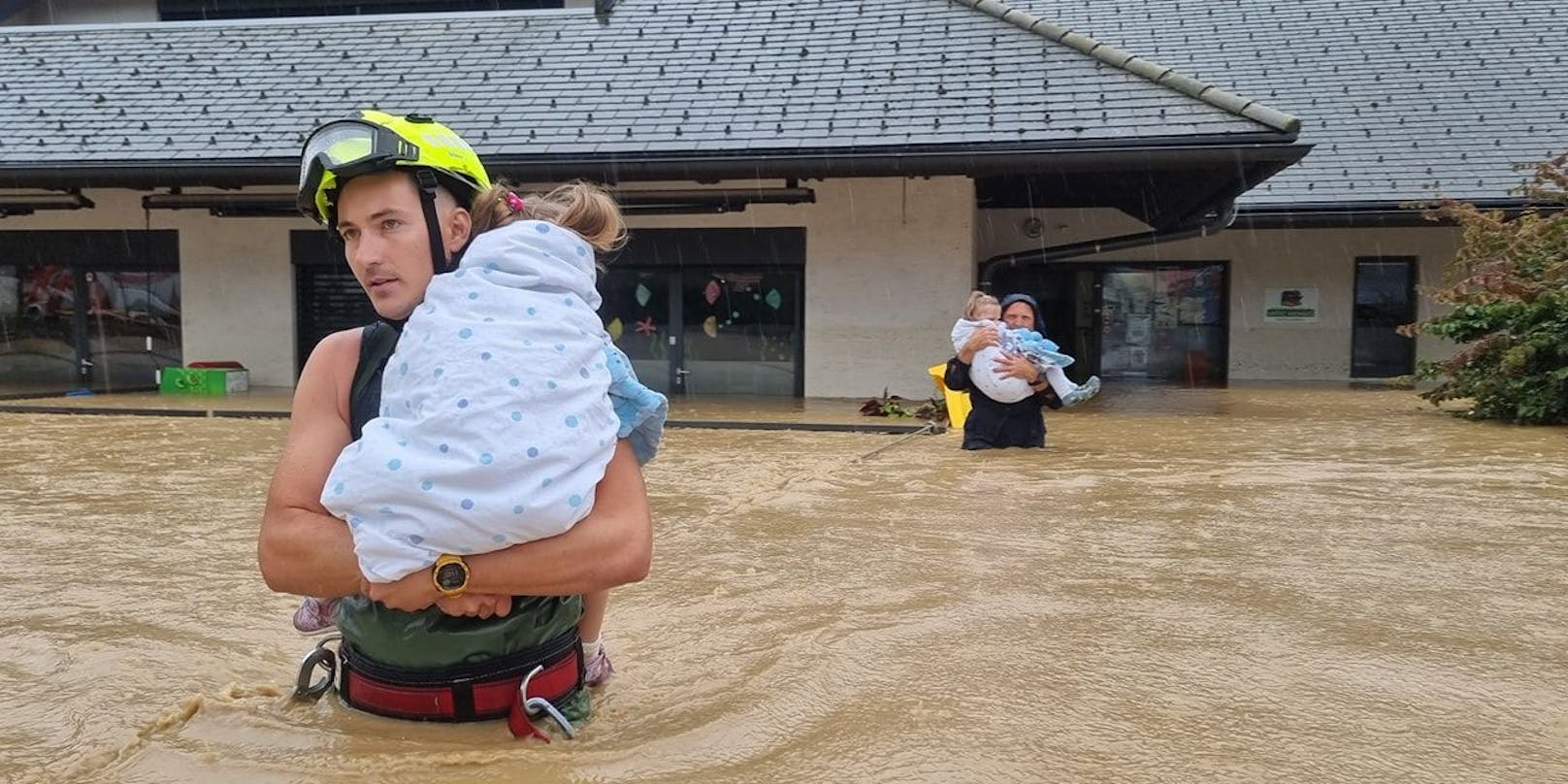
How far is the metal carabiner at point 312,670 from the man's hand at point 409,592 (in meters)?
0.57

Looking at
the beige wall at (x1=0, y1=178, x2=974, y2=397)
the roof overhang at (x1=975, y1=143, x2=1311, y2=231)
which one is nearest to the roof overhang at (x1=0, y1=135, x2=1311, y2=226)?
the roof overhang at (x1=975, y1=143, x2=1311, y2=231)

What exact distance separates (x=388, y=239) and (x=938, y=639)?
1.80 meters

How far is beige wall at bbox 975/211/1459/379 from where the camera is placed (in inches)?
603

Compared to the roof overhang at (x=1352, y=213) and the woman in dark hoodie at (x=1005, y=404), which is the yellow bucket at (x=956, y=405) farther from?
the roof overhang at (x=1352, y=213)

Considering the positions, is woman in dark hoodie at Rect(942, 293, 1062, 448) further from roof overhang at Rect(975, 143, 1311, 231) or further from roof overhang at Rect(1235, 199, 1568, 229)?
roof overhang at Rect(1235, 199, 1568, 229)

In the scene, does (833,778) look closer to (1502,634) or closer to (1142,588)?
(1142,588)

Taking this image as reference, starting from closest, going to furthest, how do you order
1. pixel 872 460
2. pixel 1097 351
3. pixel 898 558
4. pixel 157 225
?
pixel 898 558 < pixel 872 460 < pixel 157 225 < pixel 1097 351

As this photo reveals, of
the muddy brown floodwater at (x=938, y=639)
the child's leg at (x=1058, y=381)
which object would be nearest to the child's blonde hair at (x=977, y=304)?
the child's leg at (x=1058, y=381)

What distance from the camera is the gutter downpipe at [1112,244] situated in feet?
41.7

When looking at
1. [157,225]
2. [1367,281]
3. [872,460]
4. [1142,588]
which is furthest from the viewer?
[1367,281]

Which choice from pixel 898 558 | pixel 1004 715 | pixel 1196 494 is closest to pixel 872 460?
pixel 1196 494

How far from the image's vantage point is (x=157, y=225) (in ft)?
46.1

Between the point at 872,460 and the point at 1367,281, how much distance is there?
38.7 feet

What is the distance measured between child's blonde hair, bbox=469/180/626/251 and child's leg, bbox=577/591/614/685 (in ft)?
2.44
